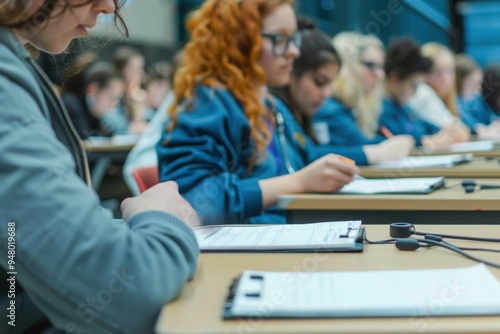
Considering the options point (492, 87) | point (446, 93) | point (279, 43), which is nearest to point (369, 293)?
point (279, 43)

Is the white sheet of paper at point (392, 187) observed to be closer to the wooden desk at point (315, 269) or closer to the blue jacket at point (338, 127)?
the wooden desk at point (315, 269)

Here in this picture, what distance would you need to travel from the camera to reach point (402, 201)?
159 cm

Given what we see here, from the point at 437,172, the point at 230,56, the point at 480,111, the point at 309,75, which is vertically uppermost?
the point at 230,56

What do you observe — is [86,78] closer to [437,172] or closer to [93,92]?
[93,92]

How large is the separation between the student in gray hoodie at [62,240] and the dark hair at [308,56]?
2.02 m

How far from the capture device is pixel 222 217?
1800 millimetres

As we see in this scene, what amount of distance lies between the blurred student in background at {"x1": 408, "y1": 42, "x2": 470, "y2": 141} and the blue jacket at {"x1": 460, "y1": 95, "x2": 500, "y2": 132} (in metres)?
0.33

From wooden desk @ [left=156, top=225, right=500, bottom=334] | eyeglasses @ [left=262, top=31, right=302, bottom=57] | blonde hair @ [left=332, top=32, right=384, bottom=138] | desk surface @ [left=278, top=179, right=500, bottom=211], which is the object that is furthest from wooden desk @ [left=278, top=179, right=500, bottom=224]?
blonde hair @ [left=332, top=32, right=384, bottom=138]

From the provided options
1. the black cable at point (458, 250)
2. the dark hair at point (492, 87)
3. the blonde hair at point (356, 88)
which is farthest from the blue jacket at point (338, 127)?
the dark hair at point (492, 87)

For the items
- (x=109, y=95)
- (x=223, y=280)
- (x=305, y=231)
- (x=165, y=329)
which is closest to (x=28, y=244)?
(x=165, y=329)

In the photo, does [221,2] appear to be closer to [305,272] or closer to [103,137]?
[305,272]

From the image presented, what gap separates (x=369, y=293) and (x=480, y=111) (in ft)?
20.5

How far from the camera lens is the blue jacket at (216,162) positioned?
1771mm

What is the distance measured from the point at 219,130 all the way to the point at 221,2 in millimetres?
456
